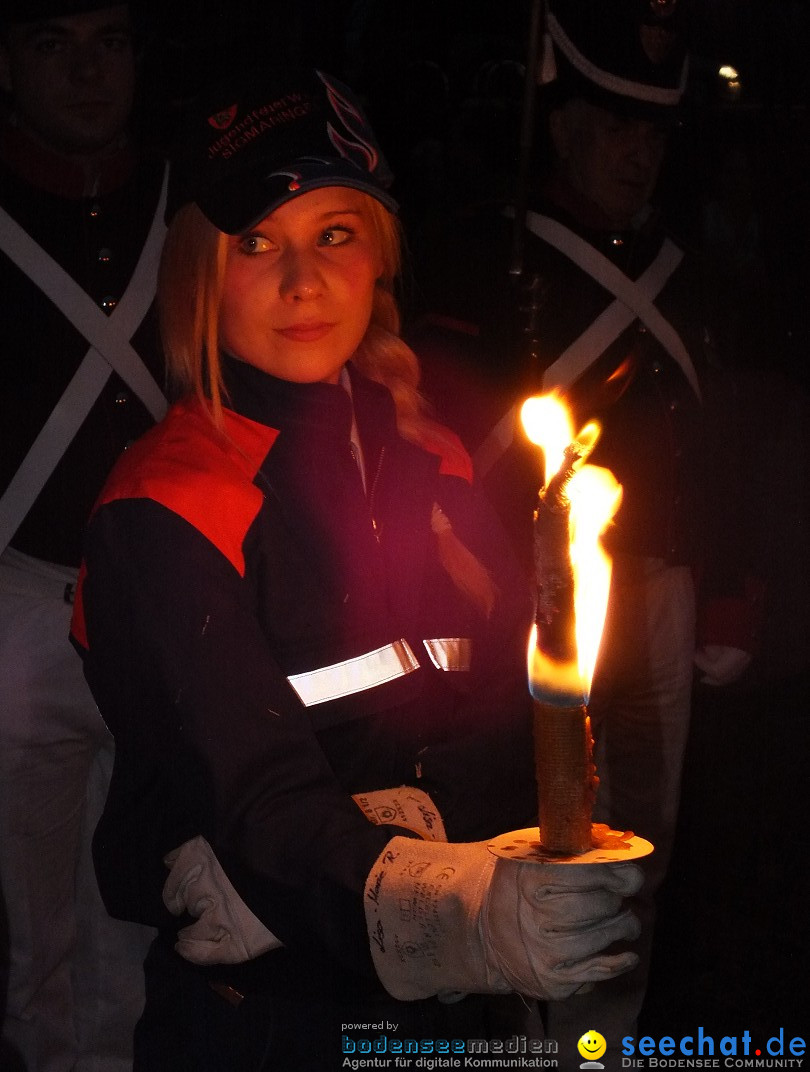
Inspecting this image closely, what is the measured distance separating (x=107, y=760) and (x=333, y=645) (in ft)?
4.45

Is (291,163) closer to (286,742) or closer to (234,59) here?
(286,742)

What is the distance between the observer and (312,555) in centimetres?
197

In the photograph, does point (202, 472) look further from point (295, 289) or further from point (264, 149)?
point (264, 149)

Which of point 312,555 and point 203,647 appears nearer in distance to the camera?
point 203,647

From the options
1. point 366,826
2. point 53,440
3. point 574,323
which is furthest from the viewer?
point 574,323

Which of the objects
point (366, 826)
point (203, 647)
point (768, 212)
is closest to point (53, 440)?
point (203, 647)

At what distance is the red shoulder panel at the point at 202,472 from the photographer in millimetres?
1810

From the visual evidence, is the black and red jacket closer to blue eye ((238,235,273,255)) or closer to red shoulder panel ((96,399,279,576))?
red shoulder panel ((96,399,279,576))

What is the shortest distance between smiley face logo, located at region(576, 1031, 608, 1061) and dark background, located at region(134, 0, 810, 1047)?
41cm

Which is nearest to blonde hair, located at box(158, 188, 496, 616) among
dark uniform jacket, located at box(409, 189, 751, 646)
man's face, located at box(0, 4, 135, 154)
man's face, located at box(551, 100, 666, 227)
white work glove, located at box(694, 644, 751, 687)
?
dark uniform jacket, located at box(409, 189, 751, 646)

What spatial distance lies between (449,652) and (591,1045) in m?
1.53

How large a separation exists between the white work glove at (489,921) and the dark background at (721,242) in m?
2.24

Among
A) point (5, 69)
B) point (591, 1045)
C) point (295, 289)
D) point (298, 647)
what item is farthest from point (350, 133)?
point (591, 1045)

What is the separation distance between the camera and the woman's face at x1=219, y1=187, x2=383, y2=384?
204cm
